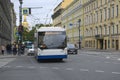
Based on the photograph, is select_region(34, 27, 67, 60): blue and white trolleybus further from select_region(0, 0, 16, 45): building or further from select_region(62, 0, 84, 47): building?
select_region(62, 0, 84, 47): building

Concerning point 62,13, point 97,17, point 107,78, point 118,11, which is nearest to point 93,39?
point 97,17

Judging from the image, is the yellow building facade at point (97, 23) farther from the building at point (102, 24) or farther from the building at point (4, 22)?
the building at point (4, 22)

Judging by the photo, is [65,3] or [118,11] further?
[65,3]

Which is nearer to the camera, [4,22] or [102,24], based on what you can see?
[4,22]

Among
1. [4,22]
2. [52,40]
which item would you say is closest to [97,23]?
[4,22]

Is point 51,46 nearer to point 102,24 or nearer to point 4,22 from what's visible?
point 4,22

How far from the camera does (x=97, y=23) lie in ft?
308

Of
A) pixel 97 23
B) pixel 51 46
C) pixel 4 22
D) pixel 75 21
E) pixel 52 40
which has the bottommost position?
pixel 51 46

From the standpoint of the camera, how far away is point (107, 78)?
53.5 ft

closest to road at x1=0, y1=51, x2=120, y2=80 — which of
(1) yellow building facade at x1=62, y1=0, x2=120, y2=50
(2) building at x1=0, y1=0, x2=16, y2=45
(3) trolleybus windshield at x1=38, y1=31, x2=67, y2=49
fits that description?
(3) trolleybus windshield at x1=38, y1=31, x2=67, y2=49

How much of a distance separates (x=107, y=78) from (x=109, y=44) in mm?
67635

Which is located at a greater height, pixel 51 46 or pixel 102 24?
pixel 102 24

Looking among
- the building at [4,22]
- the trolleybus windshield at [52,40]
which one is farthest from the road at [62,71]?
Result: the building at [4,22]

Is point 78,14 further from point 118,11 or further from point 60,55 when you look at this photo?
point 60,55
